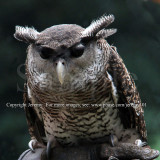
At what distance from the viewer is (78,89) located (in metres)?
1.02

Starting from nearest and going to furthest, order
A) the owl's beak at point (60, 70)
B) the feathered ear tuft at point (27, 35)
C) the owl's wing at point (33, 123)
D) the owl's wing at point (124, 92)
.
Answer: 1. the owl's beak at point (60, 70)
2. the feathered ear tuft at point (27, 35)
3. the owl's wing at point (124, 92)
4. the owl's wing at point (33, 123)

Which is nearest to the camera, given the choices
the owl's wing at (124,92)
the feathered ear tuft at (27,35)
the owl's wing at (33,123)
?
the feathered ear tuft at (27,35)

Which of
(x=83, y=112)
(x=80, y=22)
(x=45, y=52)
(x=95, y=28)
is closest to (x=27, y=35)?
(x=45, y=52)

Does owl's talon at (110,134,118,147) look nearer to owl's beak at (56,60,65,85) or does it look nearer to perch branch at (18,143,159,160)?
perch branch at (18,143,159,160)

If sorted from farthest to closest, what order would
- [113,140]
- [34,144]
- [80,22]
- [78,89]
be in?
[80,22], [34,144], [113,140], [78,89]

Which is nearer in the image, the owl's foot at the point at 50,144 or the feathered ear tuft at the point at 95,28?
the feathered ear tuft at the point at 95,28

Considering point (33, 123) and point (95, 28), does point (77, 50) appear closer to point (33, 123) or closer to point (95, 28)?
point (95, 28)

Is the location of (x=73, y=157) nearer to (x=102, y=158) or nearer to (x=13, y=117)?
(x=102, y=158)

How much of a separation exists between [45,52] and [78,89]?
7.0 inches

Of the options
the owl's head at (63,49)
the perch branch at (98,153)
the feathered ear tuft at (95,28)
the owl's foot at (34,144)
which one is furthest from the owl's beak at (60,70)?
the owl's foot at (34,144)

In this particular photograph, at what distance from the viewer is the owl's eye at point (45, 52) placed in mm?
937

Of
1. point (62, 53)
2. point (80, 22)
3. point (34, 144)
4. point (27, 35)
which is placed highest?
point (80, 22)

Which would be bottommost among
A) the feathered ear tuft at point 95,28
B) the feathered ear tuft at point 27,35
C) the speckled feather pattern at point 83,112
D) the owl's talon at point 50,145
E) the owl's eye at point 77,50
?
the owl's talon at point 50,145

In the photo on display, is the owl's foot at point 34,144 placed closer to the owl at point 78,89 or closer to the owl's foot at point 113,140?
the owl at point 78,89
